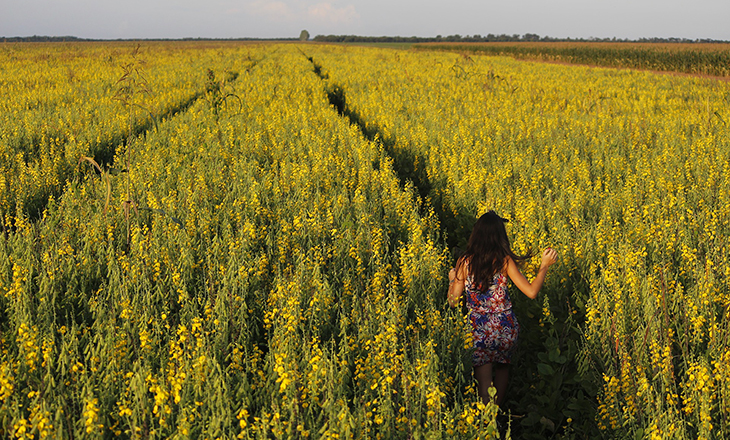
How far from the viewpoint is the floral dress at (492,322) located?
3.35m

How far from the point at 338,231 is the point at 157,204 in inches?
81.3

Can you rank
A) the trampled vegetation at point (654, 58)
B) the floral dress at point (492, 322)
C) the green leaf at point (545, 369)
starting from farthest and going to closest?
the trampled vegetation at point (654, 58) < the floral dress at point (492, 322) < the green leaf at point (545, 369)

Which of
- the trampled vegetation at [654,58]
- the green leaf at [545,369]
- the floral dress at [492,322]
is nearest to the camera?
the green leaf at [545,369]

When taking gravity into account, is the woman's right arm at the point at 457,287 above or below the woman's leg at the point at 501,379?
above

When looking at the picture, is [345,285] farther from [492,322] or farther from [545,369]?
[545,369]

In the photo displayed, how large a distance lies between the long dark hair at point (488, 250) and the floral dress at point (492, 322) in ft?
0.24

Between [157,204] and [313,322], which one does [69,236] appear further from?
[313,322]

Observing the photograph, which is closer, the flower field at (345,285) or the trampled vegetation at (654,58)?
the flower field at (345,285)

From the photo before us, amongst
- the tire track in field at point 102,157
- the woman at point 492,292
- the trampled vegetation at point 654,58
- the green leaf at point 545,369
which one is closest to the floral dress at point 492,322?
the woman at point 492,292

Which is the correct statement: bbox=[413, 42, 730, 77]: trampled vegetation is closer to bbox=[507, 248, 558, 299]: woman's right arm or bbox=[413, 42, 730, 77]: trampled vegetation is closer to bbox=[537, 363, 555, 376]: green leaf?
bbox=[507, 248, 558, 299]: woman's right arm

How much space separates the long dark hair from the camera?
3.37m

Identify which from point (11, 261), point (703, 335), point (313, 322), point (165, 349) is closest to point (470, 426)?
point (313, 322)

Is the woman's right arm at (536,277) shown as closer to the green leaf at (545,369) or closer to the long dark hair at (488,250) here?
the long dark hair at (488,250)

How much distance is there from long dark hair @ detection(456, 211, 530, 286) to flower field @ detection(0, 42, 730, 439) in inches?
13.7
